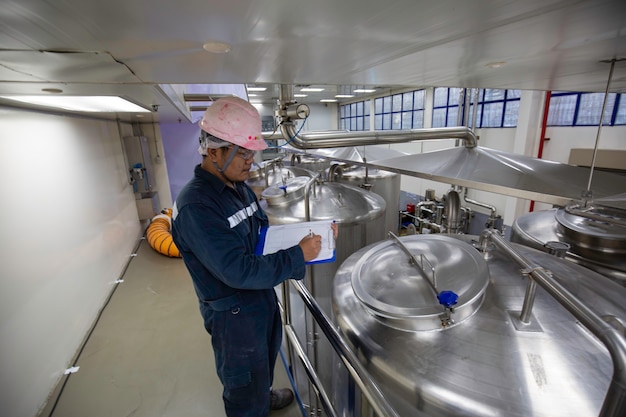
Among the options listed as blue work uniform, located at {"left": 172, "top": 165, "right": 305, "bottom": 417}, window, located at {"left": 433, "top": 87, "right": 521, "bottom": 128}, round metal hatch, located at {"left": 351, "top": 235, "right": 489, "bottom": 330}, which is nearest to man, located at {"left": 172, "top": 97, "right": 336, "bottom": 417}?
blue work uniform, located at {"left": 172, "top": 165, "right": 305, "bottom": 417}

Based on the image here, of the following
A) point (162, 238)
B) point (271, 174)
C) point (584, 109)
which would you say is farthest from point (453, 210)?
point (584, 109)

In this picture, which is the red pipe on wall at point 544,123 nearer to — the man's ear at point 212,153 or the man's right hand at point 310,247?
the man's right hand at point 310,247

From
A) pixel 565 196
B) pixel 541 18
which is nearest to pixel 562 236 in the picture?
→ pixel 565 196

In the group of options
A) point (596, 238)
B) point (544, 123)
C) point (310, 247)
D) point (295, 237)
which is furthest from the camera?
point (544, 123)

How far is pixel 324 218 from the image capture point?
235 centimetres

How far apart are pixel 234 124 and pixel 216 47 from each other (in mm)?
310

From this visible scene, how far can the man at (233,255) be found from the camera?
3.49 ft

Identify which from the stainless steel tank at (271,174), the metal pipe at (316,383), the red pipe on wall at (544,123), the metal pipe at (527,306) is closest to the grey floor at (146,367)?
the metal pipe at (316,383)

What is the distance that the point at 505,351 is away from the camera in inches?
34.4

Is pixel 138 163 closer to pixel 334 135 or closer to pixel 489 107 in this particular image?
pixel 334 135

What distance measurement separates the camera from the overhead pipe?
188 centimetres

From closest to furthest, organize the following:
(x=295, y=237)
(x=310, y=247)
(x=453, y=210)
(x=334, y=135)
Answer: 1. (x=310, y=247)
2. (x=295, y=237)
3. (x=453, y=210)
4. (x=334, y=135)

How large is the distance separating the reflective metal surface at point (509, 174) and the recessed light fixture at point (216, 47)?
1178mm

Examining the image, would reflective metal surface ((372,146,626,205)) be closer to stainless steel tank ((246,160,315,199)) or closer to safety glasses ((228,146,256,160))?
safety glasses ((228,146,256,160))
